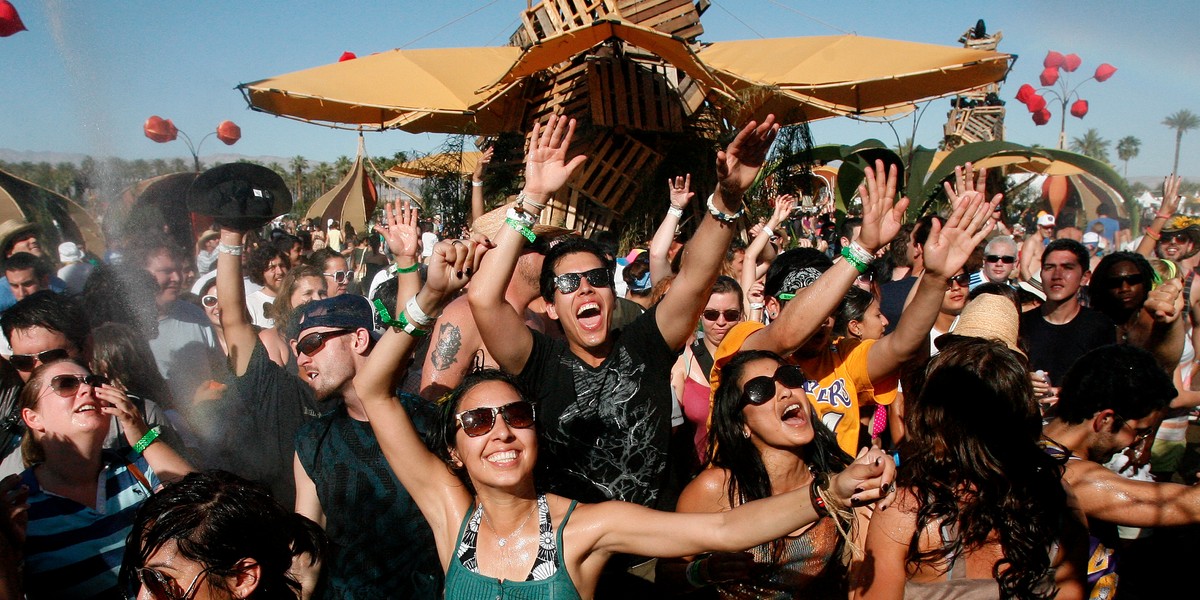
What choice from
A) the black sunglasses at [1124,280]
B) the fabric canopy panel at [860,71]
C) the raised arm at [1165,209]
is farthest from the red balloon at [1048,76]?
the black sunglasses at [1124,280]

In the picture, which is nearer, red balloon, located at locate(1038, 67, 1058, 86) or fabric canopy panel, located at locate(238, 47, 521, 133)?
fabric canopy panel, located at locate(238, 47, 521, 133)

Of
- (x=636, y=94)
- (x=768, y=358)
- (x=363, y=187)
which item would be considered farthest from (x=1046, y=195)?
(x=768, y=358)

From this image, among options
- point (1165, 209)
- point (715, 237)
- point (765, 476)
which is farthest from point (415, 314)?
point (1165, 209)

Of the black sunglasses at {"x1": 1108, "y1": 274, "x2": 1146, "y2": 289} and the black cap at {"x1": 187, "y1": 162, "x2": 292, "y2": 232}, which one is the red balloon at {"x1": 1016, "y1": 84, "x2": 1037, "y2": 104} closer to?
the black sunglasses at {"x1": 1108, "y1": 274, "x2": 1146, "y2": 289}

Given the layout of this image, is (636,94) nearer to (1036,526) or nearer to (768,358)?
(768,358)

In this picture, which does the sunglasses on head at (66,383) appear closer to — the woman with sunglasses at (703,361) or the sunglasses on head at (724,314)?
the woman with sunglasses at (703,361)

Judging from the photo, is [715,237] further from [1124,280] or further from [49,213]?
[1124,280]

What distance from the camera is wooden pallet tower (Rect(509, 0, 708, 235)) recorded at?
30.8 ft

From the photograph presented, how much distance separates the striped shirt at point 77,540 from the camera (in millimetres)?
2295

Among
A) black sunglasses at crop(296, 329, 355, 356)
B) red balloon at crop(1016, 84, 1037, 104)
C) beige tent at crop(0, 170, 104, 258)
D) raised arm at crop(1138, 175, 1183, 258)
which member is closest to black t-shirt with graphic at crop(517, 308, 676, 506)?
black sunglasses at crop(296, 329, 355, 356)

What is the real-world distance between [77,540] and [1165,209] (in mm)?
7227

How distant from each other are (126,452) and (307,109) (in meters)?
7.82

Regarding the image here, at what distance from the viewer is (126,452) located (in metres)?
2.61

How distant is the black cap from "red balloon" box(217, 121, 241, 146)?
4.5 inches
